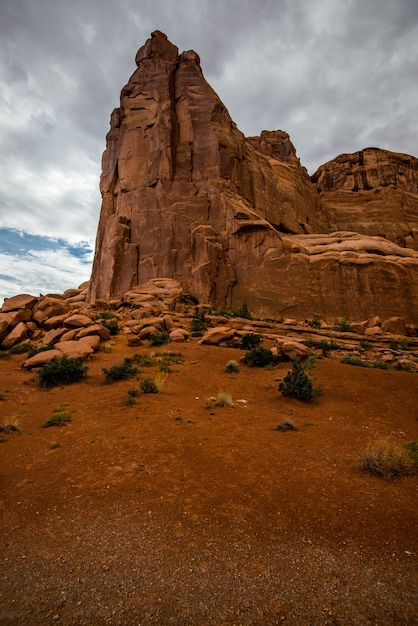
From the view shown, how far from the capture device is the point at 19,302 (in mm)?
23016

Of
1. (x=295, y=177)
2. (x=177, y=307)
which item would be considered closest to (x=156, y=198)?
(x=177, y=307)

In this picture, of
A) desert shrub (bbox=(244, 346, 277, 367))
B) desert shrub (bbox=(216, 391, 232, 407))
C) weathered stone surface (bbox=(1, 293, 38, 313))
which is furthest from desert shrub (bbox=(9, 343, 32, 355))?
desert shrub (bbox=(216, 391, 232, 407))

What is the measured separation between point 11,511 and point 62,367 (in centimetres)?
883

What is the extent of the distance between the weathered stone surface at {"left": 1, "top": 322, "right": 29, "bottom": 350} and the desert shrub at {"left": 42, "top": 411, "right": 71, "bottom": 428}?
12964mm

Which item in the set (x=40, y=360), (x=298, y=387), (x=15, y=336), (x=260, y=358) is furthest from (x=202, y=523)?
(x=15, y=336)

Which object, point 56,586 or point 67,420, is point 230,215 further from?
point 56,586

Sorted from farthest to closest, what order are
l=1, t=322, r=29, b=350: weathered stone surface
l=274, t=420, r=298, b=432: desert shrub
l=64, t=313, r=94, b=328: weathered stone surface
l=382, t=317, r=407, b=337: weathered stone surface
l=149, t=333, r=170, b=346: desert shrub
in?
l=382, t=317, r=407, b=337: weathered stone surface
l=64, t=313, r=94, b=328: weathered stone surface
l=1, t=322, r=29, b=350: weathered stone surface
l=149, t=333, r=170, b=346: desert shrub
l=274, t=420, r=298, b=432: desert shrub

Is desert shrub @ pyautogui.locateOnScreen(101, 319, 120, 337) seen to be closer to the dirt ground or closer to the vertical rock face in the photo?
the dirt ground

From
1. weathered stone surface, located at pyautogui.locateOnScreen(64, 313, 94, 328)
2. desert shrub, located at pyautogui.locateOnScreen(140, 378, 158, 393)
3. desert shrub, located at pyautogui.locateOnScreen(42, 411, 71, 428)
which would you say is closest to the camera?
desert shrub, located at pyautogui.locateOnScreen(42, 411, 71, 428)

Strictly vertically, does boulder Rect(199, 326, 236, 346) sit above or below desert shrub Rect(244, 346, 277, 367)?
above

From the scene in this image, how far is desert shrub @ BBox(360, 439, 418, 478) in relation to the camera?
214 inches

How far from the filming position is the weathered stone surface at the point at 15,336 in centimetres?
1928

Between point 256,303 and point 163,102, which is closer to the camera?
point 256,303

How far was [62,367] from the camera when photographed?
504 inches
